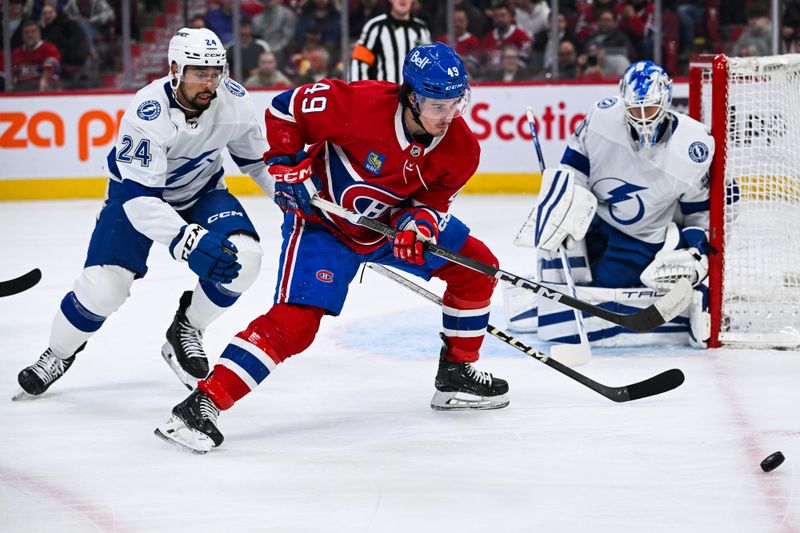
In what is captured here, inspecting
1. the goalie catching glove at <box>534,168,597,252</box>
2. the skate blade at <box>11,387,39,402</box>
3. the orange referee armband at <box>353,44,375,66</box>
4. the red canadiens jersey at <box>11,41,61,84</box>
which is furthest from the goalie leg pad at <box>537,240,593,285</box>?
the red canadiens jersey at <box>11,41,61,84</box>

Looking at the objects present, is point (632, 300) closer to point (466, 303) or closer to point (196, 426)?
point (466, 303)

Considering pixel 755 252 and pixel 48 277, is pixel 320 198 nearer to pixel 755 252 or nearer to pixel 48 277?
pixel 755 252

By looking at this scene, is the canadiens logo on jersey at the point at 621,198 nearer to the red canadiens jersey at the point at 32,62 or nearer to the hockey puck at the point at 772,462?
the hockey puck at the point at 772,462

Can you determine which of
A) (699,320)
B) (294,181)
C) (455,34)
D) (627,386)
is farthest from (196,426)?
(455,34)

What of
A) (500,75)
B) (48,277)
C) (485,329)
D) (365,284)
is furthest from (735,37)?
(485,329)

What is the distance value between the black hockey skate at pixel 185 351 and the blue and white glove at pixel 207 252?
1.65 feet

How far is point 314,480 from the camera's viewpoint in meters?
2.57

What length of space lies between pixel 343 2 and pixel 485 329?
17.5 feet

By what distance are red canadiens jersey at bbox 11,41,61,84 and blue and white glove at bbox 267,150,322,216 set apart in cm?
545

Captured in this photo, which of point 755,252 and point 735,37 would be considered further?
point 735,37

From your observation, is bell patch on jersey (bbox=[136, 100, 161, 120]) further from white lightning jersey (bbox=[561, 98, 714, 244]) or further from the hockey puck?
the hockey puck

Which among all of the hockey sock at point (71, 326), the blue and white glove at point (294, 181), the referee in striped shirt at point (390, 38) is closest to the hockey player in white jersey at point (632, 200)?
the blue and white glove at point (294, 181)

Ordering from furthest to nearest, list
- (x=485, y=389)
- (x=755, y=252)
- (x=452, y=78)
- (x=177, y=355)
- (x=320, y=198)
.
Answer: (x=755, y=252)
(x=177, y=355)
(x=485, y=389)
(x=320, y=198)
(x=452, y=78)

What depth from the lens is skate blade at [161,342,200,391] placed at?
11.0 feet
